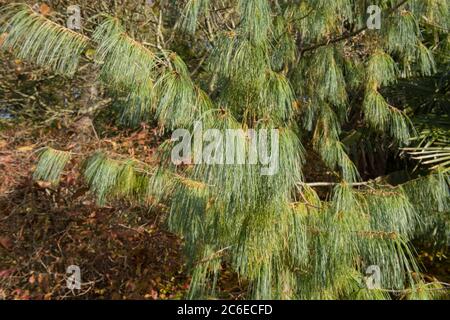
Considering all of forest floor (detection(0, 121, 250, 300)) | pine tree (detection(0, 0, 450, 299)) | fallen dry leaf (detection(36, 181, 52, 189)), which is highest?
pine tree (detection(0, 0, 450, 299))

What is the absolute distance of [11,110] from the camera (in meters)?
4.27

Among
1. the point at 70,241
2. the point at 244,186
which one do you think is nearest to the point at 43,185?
the point at 70,241

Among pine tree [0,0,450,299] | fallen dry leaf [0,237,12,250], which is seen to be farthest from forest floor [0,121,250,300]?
pine tree [0,0,450,299]

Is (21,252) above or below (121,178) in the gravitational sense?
below

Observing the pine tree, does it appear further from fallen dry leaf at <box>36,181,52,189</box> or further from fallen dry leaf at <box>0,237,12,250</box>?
fallen dry leaf at <box>0,237,12,250</box>

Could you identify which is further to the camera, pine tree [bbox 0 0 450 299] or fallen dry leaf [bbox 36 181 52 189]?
fallen dry leaf [bbox 36 181 52 189]

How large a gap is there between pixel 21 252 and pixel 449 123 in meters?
3.12

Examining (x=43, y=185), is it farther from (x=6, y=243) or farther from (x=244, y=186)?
(x=244, y=186)

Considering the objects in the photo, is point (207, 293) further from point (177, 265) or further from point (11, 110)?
point (11, 110)

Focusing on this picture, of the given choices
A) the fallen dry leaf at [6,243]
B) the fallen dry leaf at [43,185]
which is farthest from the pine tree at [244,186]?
the fallen dry leaf at [6,243]

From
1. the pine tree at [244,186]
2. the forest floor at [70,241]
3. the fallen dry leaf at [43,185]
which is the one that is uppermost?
the pine tree at [244,186]

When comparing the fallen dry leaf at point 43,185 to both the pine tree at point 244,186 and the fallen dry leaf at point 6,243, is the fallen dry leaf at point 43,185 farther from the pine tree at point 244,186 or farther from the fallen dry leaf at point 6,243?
the pine tree at point 244,186

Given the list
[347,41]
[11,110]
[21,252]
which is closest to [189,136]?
[347,41]

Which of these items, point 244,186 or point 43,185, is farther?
point 43,185
